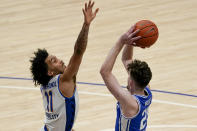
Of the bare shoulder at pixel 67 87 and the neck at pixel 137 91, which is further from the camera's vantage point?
the bare shoulder at pixel 67 87

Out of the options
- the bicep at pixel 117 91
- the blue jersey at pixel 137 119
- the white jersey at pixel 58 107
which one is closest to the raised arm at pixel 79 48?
the white jersey at pixel 58 107

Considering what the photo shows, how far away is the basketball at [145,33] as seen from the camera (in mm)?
5793

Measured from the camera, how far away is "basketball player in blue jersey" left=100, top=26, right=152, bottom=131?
206 inches

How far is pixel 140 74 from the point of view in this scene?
5281 millimetres

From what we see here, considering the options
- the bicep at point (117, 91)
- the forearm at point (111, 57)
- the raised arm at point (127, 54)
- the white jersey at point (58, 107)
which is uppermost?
the forearm at point (111, 57)

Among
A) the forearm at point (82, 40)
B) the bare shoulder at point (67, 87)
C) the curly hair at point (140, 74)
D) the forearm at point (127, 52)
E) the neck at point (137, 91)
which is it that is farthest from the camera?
the forearm at point (127, 52)

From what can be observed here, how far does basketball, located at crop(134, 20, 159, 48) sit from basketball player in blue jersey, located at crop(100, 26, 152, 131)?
0.38 metres

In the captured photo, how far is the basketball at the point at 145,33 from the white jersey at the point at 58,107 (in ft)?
3.20

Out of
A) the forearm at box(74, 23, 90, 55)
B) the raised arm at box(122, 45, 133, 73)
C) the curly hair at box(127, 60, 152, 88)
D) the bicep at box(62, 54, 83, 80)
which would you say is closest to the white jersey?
the bicep at box(62, 54, 83, 80)

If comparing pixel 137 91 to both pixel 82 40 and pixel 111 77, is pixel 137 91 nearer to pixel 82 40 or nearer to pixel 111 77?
pixel 111 77

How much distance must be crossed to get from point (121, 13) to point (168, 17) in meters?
1.43

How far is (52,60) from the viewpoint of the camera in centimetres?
611

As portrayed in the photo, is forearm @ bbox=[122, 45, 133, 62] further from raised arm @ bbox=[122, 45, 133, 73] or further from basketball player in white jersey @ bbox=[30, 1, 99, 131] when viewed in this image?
basketball player in white jersey @ bbox=[30, 1, 99, 131]

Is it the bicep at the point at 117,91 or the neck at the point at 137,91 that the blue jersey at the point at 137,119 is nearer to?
the neck at the point at 137,91
